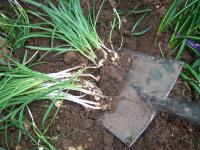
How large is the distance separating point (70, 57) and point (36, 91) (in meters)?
0.28

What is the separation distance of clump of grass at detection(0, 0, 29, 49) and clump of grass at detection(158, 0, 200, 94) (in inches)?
32.4

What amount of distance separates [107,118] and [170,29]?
0.67 m

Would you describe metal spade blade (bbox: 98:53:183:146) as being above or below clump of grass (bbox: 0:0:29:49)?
below

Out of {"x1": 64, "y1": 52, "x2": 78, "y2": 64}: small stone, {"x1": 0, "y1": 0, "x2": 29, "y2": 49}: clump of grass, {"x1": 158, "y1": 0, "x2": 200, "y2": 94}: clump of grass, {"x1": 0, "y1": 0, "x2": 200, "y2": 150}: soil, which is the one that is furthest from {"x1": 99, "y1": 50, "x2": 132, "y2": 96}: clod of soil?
{"x1": 0, "y1": 0, "x2": 29, "y2": 49}: clump of grass

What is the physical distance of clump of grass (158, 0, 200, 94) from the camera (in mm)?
1747

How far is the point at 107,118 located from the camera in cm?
176

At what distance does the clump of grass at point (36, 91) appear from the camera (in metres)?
1.70

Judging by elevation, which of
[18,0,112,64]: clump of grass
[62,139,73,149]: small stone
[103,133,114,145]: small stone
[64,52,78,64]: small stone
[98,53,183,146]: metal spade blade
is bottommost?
[103,133,114,145]: small stone

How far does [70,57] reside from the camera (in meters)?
1.86

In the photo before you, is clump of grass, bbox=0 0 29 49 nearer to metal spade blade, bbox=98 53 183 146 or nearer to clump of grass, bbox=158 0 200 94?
metal spade blade, bbox=98 53 183 146

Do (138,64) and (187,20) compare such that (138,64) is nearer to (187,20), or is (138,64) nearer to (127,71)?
(127,71)

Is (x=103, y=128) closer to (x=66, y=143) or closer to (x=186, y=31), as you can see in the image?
(x=66, y=143)

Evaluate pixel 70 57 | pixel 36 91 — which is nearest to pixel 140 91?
pixel 70 57

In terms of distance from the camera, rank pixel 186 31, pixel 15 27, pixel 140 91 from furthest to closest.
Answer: pixel 15 27
pixel 186 31
pixel 140 91
